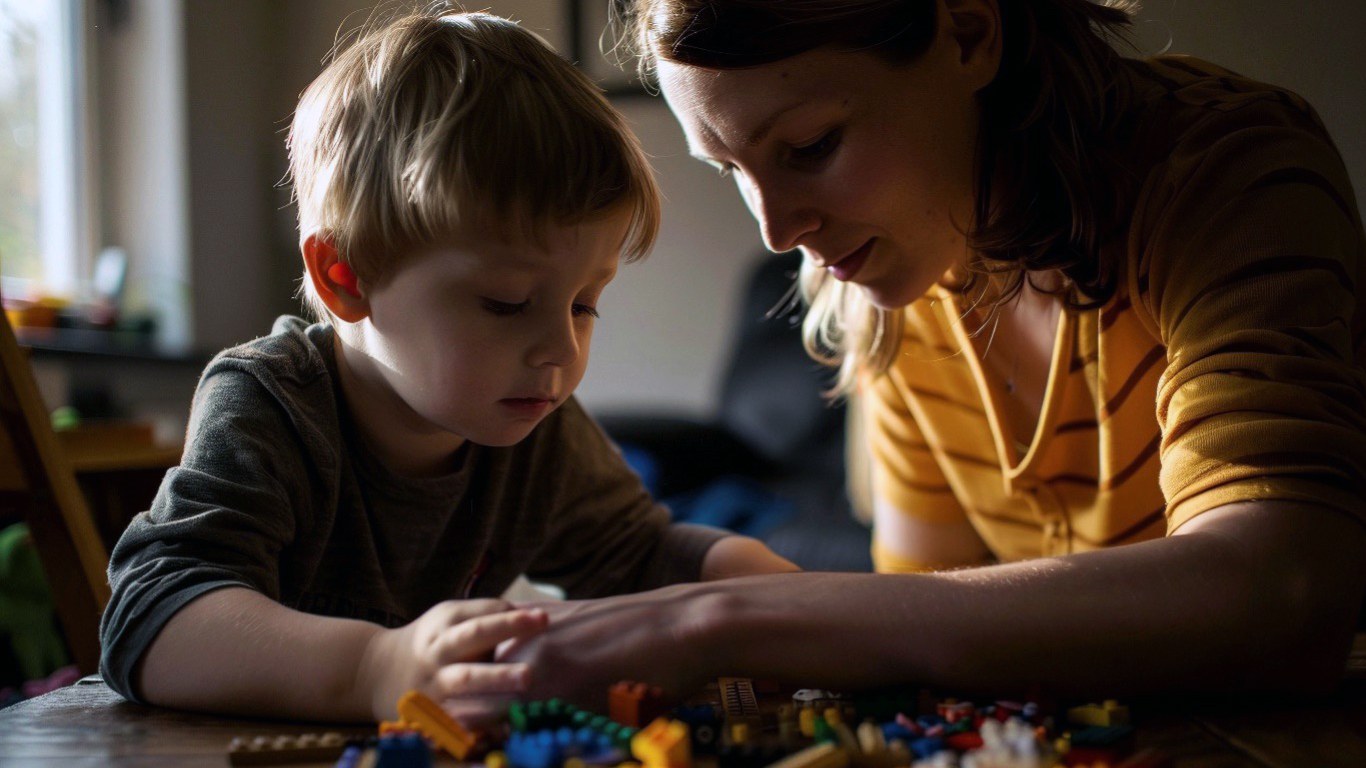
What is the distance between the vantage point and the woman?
25.8 inches

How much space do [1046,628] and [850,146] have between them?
413 mm

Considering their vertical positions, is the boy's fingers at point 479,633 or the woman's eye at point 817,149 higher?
the woman's eye at point 817,149

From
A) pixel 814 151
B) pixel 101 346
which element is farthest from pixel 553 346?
pixel 101 346

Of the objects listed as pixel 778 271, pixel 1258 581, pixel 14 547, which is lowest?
pixel 14 547

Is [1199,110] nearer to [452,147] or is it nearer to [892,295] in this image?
[892,295]

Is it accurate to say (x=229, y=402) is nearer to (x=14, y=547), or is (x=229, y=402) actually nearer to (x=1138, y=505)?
(x=1138, y=505)

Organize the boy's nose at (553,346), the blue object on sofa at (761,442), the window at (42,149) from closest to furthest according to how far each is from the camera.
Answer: the boy's nose at (553,346), the blue object on sofa at (761,442), the window at (42,149)

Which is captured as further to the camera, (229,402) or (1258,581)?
(229,402)

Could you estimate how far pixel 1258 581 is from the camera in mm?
654

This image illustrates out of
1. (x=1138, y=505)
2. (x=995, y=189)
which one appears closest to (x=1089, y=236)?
(x=995, y=189)

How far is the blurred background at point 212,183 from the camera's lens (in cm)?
261

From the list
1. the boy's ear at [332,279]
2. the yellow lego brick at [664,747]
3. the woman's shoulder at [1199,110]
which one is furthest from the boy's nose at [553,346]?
the woman's shoulder at [1199,110]

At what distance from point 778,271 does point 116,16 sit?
188 centimetres

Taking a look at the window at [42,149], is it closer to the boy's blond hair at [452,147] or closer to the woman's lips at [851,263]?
the boy's blond hair at [452,147]
